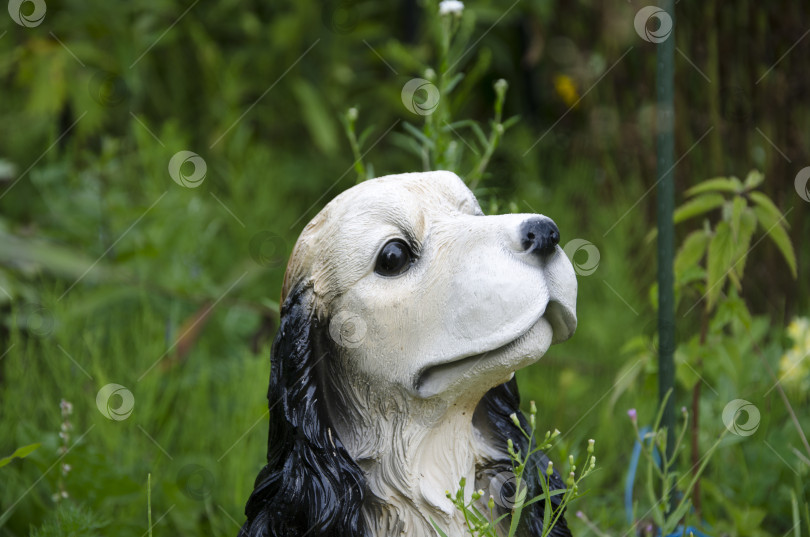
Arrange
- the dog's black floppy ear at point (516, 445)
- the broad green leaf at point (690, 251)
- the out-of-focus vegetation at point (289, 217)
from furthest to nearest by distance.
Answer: the out-of-focus vegetation at point (289, 217) → the broad green leaf at point (690, 251) → the dog's black floppy ear at point (516, 445)

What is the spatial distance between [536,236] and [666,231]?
0.75 meters

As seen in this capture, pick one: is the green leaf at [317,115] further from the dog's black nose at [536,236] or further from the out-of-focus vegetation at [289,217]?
the dog's black nose at [536,236]

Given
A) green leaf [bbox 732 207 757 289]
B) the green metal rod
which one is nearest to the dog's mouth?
the green metal rod

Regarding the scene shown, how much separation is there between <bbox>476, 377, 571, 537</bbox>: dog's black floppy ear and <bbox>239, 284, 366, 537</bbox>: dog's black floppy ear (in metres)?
0.29

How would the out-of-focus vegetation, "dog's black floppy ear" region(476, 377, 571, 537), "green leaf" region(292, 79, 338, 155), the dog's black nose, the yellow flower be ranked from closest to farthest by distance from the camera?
1. the dog's black nose
2. "dog's black floppy ear" region(476, 377, 571, 537)
3. the out-of-focus vegetation
4. "green leaf" region(292, 79, 338, 155)
5. the yellow flower

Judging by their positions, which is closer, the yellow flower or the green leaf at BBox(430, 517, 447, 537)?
the green leaf at BBox(430, 517, 447, 537)

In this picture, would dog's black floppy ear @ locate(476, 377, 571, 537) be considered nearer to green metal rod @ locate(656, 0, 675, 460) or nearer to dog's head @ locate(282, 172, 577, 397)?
dog's head @ locate(282, 172, 577, 397)

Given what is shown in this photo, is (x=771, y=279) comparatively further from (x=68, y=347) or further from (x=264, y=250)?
(x=68, y=347)

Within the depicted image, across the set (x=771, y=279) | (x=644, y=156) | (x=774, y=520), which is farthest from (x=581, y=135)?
(x=774, y=520)

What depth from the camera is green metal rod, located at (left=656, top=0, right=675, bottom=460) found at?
210 centimetres

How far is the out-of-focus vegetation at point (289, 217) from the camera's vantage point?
2557 millimetres

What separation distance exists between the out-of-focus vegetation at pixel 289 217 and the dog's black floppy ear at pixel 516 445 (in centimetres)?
12

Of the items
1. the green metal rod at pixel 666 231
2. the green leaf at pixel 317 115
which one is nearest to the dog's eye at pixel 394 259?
the green metal rod at pixel 666 231

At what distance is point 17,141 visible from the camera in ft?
14.4
